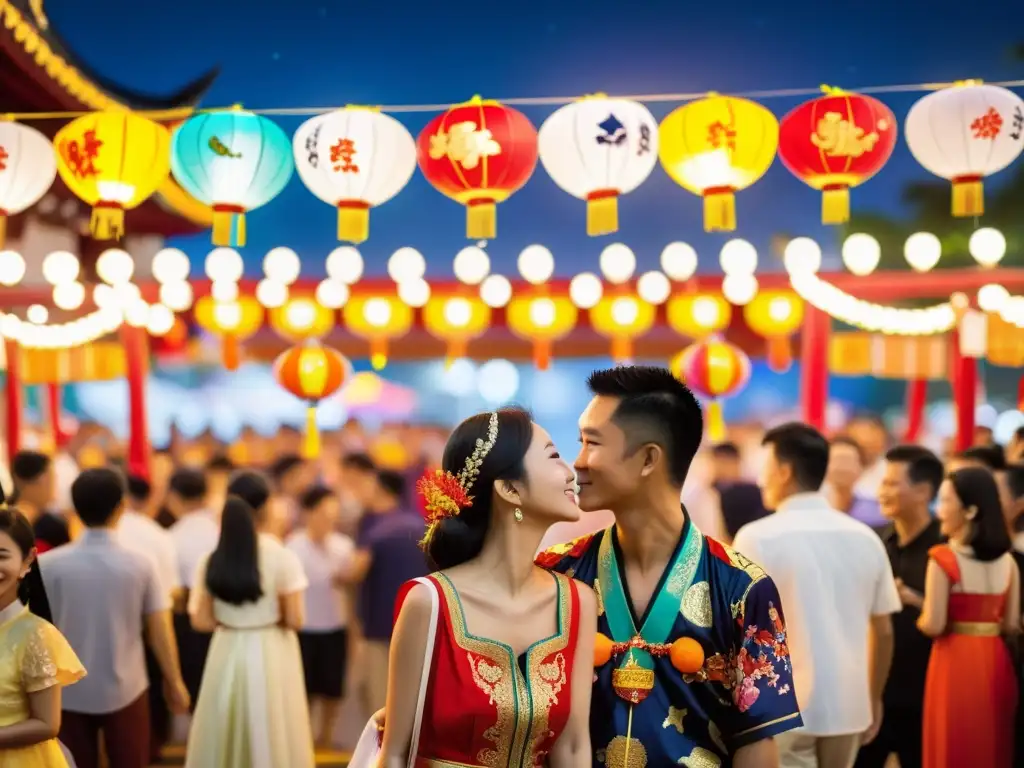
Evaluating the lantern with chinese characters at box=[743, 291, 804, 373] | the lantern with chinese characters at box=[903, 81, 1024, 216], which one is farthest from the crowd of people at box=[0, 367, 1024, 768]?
the lantern with chinese characters at box=[743, 291, 804, 373]

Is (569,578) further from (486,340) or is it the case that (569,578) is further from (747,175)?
(486,340)

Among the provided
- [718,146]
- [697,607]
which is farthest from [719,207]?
[697,607]

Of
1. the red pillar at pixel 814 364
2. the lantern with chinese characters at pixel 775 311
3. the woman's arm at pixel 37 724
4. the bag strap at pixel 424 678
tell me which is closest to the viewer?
the bag strap at pixel 424 678

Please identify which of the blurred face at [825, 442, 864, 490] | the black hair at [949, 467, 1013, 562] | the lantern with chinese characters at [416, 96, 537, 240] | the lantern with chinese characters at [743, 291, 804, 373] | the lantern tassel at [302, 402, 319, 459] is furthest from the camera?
the lantern with chinese characters at [743, 291, 804, 373]

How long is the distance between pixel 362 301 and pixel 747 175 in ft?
17.6

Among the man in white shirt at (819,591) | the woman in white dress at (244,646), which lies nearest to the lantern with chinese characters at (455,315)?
the woman in white dress at (244,646)

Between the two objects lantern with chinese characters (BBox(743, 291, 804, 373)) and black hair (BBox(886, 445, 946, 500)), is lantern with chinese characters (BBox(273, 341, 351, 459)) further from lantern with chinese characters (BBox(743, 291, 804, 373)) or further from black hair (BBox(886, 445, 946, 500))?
black hair (BBox(886, 445, 946, 500))

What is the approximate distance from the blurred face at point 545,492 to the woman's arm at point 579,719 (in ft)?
0.74

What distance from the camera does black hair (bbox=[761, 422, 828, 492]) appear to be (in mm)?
3852

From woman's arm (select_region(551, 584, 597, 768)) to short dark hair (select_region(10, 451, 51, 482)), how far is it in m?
3.82

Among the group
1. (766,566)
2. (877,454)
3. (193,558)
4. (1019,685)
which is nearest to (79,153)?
(193,558)

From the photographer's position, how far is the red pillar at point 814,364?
31.3ft

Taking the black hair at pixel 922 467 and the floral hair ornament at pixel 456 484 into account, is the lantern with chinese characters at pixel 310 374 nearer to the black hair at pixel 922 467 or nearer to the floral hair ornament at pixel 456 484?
the black hair at pixel 922 467

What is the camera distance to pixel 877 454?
10289mm
